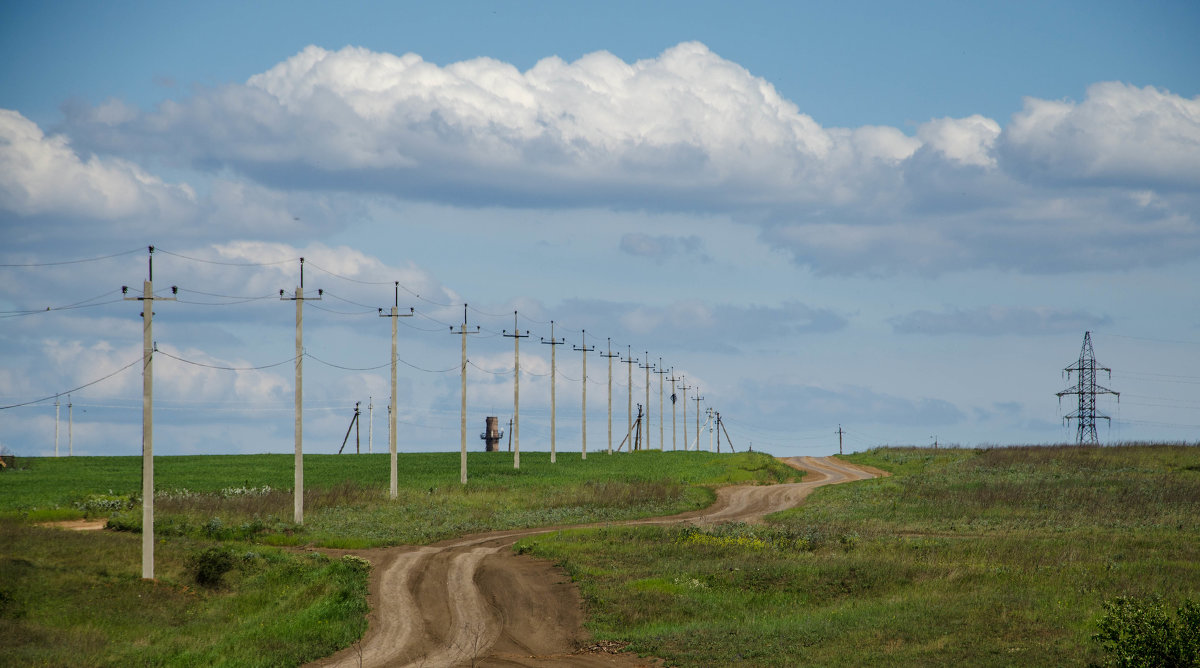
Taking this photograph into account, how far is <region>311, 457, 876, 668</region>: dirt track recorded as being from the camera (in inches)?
1013

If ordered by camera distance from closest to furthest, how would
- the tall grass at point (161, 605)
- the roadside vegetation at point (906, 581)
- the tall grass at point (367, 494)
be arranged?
the roadside vegetation at point (906, 581), the tall grass at point (161, 605), the tall grass at point (367, 494)

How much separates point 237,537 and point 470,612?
1925cm

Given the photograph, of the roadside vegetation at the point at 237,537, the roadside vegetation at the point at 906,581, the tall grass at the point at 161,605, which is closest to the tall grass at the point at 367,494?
the roadside vegetation at the point at 237,537

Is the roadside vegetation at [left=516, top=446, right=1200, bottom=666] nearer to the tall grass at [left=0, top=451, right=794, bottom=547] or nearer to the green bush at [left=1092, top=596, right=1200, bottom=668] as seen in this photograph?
the green bush at [left=1092, top=596, right=1200, bottom=668]

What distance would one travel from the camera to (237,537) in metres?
46.1

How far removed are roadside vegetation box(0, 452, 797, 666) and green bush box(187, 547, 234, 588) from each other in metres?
0.05

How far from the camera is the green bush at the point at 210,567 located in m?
35.8

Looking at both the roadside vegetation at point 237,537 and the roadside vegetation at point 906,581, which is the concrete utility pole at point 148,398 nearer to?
the roadside vegetation at point 237,537

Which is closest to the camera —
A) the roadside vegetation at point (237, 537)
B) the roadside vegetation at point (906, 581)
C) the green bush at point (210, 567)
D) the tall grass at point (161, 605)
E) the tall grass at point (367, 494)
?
the roadside vegetation at point (906, 581)

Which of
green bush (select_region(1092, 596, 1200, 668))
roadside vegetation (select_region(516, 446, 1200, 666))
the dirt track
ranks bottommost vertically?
the dirt track

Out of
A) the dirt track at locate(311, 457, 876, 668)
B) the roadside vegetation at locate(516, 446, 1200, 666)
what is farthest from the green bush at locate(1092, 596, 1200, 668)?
the dirt track at locate(311, 457, 876, 668)

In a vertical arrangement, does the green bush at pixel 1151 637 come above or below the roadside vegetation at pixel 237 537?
above

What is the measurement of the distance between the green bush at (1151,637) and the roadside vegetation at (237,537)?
1804cm

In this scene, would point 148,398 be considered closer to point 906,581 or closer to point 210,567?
point 210,567
